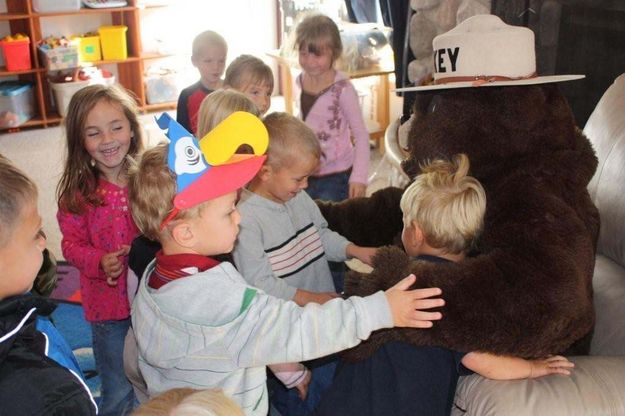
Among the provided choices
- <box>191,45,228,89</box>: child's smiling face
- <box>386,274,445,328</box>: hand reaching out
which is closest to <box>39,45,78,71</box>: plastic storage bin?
<box>191,45,228,89</box>: child's smiling face

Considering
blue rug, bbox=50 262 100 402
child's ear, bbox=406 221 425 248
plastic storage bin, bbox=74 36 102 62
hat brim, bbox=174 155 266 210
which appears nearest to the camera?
hat brim, bbox=174 155 266 210

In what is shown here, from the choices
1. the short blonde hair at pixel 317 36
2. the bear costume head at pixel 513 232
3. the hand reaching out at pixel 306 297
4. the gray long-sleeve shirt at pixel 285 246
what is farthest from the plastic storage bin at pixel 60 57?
the bear costume head at pixel 513 232

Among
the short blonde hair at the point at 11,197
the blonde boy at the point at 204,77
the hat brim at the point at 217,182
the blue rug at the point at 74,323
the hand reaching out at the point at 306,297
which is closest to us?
the short blonde hair at the point at 11,197

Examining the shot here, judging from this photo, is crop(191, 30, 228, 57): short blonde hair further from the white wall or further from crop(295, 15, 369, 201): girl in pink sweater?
the white wall

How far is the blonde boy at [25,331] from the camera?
978 millimetres

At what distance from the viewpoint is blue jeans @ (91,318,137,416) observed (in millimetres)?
1932

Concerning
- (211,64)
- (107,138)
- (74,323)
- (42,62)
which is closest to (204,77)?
(211,64)

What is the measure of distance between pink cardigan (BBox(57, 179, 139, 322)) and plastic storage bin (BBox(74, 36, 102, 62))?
13.1 feet

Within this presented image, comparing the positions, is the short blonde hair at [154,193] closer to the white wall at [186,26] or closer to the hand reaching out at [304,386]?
the hand reaching out at [304,386]

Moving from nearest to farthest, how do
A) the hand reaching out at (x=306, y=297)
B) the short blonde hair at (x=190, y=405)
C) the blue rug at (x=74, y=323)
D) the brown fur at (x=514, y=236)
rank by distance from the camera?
the short blonde hair at (x=190, y=405) → the brown fur at (x=514, y=236) → the hand reaching out at (x=306, y=297) → the blue rug at (x=74, y=323)

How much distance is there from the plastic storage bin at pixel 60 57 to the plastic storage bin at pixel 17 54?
0.40ft

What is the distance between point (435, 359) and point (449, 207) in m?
0.30

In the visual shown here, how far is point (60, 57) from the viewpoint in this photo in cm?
519

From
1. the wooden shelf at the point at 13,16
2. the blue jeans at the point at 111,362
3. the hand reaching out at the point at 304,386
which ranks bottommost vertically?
the blue jeans at the point at 111,362
